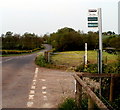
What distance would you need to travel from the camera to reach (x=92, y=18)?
19.9 ft

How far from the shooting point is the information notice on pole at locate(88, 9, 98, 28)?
6.00 metres

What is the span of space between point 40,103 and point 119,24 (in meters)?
2.99

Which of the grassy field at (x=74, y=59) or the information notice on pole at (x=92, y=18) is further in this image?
the grassy field at (x=74, y=59)

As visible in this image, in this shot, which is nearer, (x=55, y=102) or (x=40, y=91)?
A: (x=55, y=102)

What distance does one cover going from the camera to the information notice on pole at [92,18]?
600cm

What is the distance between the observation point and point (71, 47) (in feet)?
101

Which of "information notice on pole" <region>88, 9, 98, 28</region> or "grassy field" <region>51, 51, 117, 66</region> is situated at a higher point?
"information notice on pole" <region>88, 9, 98, 28</region>

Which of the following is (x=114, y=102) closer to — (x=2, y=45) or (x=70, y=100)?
(x=70, y=100)

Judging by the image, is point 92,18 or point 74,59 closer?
point 92,18

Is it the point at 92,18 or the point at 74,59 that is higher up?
the point at 92,18

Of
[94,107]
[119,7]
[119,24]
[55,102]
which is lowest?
[55,102]

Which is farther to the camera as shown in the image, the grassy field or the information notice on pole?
the grassy field

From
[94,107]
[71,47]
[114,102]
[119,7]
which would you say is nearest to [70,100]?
[114,102]

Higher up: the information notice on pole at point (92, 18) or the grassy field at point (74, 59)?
the information notice on pole at point (92, 18)
